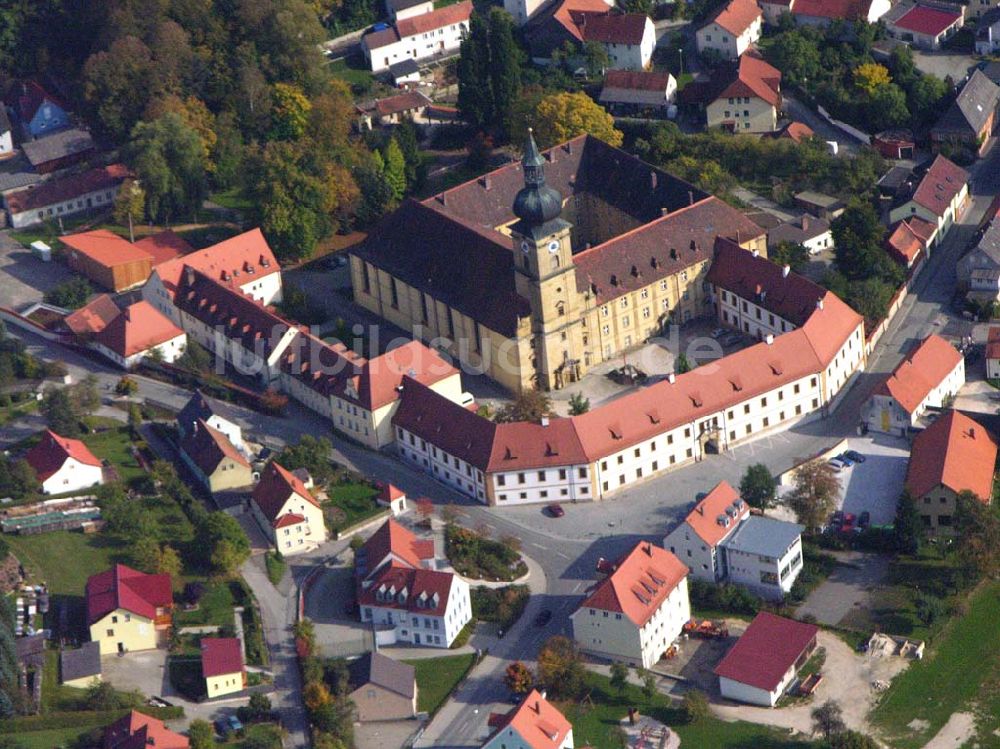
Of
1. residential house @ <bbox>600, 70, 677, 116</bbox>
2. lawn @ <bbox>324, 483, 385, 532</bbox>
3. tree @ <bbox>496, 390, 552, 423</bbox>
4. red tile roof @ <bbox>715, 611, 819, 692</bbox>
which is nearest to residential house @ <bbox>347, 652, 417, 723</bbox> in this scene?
red tile roof @ <bbox>715, 611, 819, 692</bbox>

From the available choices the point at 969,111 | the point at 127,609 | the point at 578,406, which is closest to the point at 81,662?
the point at 127,609

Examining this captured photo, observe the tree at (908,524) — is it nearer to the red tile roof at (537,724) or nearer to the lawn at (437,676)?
the red tile roof at (537,724)

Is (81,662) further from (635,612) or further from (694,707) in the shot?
(694,707)

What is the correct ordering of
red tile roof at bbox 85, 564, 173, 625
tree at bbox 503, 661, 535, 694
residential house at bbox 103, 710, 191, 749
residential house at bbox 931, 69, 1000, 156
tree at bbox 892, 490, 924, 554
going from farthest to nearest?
1. residential house at bbox 931, 69, 1000, 156
2. tree at bbox 892, 490, 924, 554
3. red tile roof at bbox 85, 564, 173, 625
4. tree at bbox 503, 661, 535, 694
5. residential house at bbox 103, 710, 191, 749

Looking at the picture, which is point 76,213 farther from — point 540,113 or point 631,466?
point 631,466

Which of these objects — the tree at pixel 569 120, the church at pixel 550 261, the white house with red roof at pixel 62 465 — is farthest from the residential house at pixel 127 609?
the tree at pixel 569 120

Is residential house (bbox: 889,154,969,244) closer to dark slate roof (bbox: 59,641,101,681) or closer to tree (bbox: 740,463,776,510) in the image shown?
tree (bbox: 740,463,776,510)

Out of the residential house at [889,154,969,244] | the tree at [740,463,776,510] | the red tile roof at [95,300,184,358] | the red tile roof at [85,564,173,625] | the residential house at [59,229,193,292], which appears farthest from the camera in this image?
the residential house at [59,229,193,292]
